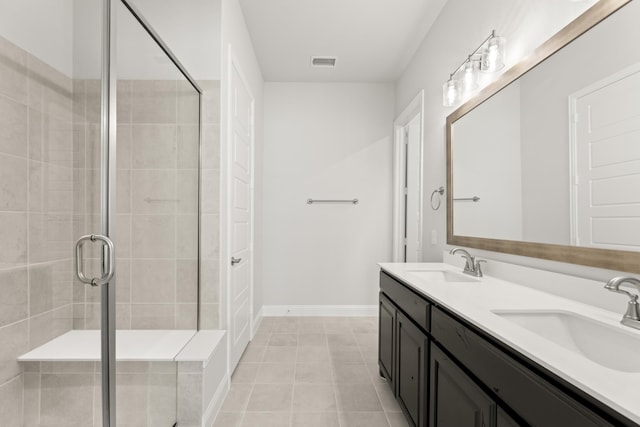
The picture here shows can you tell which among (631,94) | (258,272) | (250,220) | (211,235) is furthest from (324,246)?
(631,94)

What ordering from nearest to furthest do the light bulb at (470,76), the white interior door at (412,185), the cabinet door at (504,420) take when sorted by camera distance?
1. the cabinet door at (504,420)
2. the light bulb at (470,76)
3. the white interior door at (412,185)

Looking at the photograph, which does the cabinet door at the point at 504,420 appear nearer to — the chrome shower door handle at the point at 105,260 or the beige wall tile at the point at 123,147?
the chrome shower door handle at the point at 105,260

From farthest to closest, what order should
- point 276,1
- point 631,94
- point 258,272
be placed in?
1. point 258,272
2. point 276,1
3. point 631,94

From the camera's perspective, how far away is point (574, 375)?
66 cm

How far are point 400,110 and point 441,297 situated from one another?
280 cm

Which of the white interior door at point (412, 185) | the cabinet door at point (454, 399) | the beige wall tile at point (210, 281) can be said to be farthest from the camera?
the white interior door at point (412, 185)

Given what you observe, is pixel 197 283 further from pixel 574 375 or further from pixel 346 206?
pixel 346 206

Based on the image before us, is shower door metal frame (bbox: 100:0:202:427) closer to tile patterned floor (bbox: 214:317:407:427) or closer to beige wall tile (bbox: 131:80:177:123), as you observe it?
beige wall tile (bbox: 131:80:177:123)

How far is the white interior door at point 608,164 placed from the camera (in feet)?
3.41

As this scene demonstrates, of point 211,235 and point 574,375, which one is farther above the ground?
point 211,235

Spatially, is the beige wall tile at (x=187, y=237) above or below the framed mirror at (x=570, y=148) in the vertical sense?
below

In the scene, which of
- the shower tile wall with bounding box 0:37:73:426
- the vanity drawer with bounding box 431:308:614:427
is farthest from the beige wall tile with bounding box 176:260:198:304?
the vanity drawer with bounding box 431:308:614:427

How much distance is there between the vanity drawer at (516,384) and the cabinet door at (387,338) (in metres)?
0.80

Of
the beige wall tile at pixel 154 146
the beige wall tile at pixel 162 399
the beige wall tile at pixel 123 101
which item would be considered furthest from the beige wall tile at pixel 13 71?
the beige wall tile at pixel 162 399
